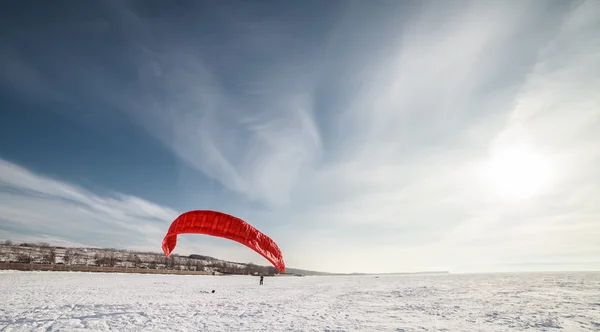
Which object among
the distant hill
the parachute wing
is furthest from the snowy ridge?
the parachute wing

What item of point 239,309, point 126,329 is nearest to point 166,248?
point 126,329

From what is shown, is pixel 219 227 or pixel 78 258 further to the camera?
pixel 78 258

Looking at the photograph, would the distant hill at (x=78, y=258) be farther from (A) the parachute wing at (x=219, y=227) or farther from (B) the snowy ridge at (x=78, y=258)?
(A) the parachute wing at (x=219, y=227)

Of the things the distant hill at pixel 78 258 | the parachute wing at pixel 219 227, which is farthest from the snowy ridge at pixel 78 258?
the parachute wing at pixel 219 227

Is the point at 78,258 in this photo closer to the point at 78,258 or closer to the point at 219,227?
the point at 78,258

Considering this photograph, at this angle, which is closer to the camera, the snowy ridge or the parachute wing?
the parachute wing

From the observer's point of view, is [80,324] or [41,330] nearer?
[41,330]

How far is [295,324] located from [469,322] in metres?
7.34

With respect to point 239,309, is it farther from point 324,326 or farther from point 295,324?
point 324,326

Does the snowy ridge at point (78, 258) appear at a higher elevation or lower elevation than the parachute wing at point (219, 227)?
lower

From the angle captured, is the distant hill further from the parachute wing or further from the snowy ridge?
the parachute wing

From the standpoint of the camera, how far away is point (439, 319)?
42.2 ft

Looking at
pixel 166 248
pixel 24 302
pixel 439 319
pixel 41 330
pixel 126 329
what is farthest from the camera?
pixel 24 302

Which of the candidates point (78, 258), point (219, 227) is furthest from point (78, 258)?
point (219, 227)
